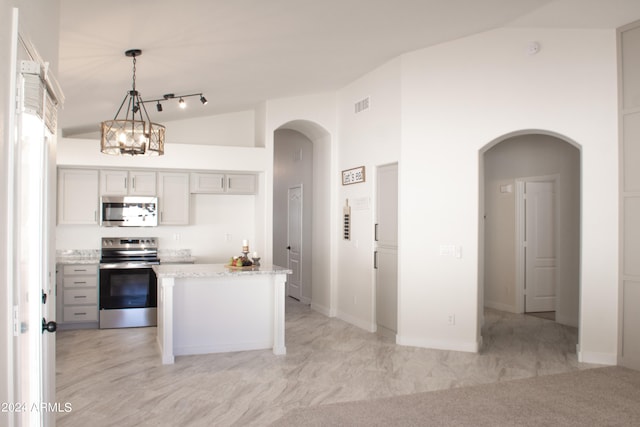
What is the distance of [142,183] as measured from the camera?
6.79 meters

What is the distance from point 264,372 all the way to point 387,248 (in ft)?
7.43

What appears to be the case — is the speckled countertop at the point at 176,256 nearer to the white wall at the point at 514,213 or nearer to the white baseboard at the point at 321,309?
the white baseboard at the point at 321,309

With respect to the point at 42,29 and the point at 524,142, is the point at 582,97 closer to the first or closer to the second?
the point at 524,142

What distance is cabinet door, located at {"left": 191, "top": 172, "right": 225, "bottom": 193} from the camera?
7047 millimetres

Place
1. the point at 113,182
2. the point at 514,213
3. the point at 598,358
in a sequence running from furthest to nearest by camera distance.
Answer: the point at 514,213 → the point at 113,182 → the point at 598,358

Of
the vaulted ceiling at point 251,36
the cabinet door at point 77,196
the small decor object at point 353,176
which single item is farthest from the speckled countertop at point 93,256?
the small decor object at point 353,176

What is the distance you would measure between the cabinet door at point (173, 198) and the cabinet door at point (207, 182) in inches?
4.3

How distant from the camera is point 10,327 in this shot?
1858 mm

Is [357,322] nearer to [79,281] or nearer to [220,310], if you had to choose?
[220,310]

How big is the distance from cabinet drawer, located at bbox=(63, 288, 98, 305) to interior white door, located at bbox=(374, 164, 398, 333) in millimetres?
3599

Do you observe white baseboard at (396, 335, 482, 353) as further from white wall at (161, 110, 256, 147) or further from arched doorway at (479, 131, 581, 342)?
white wall at (161, 110, 256, 147)

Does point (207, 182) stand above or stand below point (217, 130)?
below

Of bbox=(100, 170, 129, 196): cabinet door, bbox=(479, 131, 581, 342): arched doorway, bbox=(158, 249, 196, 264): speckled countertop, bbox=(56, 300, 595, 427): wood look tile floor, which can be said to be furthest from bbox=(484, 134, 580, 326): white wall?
bbox=(100, 170, 129, 196): cabinet door

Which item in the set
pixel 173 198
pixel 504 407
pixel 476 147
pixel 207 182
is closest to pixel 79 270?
pixel 173 198
